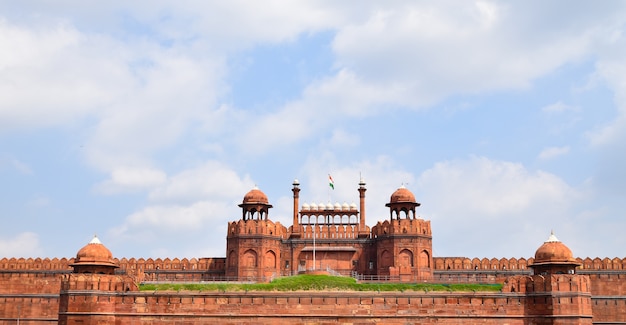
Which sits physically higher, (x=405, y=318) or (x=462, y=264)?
(x=462, y=264)

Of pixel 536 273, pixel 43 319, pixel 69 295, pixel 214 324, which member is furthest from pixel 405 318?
pixel 43 319

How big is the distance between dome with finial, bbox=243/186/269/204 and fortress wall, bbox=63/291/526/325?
31.6ft

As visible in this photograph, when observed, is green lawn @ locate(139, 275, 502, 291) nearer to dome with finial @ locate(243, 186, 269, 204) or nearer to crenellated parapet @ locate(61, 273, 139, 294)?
crenellated parapet @ locate(61, 273, 139, 294)

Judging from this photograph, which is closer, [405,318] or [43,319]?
[405,318]

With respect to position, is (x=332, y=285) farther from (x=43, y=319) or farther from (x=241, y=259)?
(x=43, y=319)

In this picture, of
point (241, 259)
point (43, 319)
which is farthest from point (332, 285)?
point (43, 319)

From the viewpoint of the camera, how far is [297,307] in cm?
4038

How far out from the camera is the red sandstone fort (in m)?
40.0

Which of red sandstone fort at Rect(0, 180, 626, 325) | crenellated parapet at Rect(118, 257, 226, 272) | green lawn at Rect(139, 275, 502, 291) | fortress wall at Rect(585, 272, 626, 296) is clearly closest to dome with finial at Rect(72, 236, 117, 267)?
red sandstone fort at Rect(0, 180, 626, 325)

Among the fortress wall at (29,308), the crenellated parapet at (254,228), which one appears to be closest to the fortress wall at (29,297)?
the fortress wall at (29,308)

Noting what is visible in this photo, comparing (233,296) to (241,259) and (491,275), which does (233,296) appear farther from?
Answer: (491,275)

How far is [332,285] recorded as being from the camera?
137 ft

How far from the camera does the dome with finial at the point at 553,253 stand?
39.8 m

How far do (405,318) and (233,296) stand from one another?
9015 millimetres
